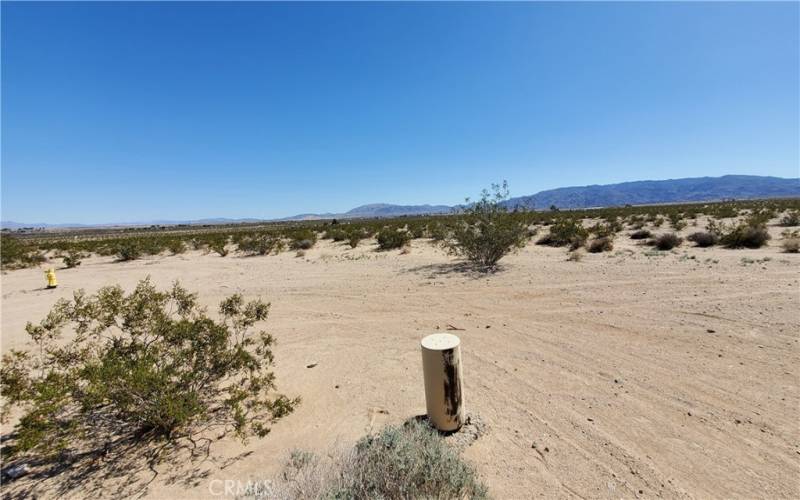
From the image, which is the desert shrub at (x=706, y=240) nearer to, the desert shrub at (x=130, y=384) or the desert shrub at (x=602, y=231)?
the desert shrub at (x=602, y=231)

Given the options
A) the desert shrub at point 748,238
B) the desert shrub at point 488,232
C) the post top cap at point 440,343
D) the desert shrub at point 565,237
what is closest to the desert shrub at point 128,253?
the desert shrub at point 488,232

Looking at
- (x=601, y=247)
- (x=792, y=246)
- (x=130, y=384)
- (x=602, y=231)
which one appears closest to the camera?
(x=130, y=384)

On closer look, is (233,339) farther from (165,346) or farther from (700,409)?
(700,409)

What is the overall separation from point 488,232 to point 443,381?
972cm

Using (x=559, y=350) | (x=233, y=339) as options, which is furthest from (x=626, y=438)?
(x=233, y=339)

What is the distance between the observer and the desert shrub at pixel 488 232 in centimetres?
1270

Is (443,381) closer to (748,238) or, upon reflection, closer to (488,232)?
(488,232)

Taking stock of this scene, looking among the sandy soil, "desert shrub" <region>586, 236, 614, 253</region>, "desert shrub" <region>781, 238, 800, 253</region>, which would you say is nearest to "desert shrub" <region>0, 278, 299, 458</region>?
the sandy soil

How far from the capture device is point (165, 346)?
4129 mm

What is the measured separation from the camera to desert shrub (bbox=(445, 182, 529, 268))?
12703 millimetres

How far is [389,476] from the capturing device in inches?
106

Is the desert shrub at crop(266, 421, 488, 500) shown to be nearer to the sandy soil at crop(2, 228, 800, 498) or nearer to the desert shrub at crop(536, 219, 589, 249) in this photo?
the sandy soil at crop(2, 228, 800, 498)

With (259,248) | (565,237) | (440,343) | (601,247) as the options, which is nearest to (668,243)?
(601,247)

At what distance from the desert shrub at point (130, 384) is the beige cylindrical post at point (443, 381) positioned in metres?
1.75
